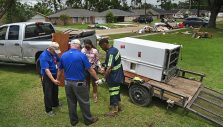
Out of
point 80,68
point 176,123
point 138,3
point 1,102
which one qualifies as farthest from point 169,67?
point 138,3

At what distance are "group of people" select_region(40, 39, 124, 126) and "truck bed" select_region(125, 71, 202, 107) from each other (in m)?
1.18

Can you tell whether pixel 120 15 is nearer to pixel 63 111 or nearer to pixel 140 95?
pixel 140 95

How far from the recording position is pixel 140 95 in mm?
7688

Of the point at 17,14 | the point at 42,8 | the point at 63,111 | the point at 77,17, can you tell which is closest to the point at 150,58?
the point at 63,111

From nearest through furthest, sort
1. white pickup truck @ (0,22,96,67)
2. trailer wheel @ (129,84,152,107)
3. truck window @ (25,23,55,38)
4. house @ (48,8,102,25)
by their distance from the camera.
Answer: trailer wheel @ (129,84,152,107) → white pickup truck @ (0,22,96,67) → truck window @ (25,23,55,38) → house @ (48,8,102,25)

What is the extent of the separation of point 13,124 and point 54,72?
160cm

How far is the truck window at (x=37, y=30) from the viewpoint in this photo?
36.2 ft

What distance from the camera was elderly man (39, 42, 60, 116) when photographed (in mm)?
6728

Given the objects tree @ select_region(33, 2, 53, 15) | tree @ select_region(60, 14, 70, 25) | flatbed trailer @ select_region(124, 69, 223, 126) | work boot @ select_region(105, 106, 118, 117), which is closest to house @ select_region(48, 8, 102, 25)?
tree @ select_region(60, 14, 70, 25)

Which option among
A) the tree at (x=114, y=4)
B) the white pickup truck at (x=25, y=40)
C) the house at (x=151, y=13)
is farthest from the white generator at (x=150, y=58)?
the tree at (x=114, y=4)

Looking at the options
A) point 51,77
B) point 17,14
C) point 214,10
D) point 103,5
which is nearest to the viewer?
point 51,77

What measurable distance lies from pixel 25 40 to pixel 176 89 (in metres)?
6.31

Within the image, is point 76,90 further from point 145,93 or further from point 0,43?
point 0,43

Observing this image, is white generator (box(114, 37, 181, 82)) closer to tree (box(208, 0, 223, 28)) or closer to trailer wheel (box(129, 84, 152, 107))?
trailer wheel (box(129, 84, 152, 107))
